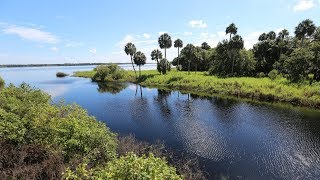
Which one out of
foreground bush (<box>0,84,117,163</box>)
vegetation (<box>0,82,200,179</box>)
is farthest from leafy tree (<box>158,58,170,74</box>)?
vegetation (<box>0,82,200,179</box>)

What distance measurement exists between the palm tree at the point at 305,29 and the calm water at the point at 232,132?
49.7 m

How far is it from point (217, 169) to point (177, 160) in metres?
4.17

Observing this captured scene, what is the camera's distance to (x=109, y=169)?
12.7 metres

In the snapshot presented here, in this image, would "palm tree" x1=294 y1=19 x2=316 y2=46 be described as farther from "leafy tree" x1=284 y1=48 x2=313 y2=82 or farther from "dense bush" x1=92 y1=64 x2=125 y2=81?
"dense bush" x1=92 y1=64 x2=125 y2=81

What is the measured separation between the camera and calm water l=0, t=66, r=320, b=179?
28906mm

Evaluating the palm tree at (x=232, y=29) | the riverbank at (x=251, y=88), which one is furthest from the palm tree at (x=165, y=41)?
the palm tree at (x=232, y=29)

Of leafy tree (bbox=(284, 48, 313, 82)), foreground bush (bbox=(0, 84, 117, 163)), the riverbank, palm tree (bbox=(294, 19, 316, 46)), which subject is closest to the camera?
foreground bush (bbox=(0, 84, 117, 163))

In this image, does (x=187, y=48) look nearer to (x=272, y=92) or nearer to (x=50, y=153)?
(x=272, y=92)

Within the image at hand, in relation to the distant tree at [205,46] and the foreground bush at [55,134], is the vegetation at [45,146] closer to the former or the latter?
the foreground bush at [55,134]

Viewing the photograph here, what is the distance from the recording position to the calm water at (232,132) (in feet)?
94.8

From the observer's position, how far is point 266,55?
108312 mm

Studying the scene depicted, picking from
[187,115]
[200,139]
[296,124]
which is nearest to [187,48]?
[187,115]

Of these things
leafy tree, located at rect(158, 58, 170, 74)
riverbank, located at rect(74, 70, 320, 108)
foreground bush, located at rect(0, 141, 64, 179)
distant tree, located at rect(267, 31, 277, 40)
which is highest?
distant tree, located at rect(267, 31, 277, 40)

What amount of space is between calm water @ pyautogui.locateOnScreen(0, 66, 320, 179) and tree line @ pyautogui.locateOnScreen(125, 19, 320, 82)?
88.2ft
